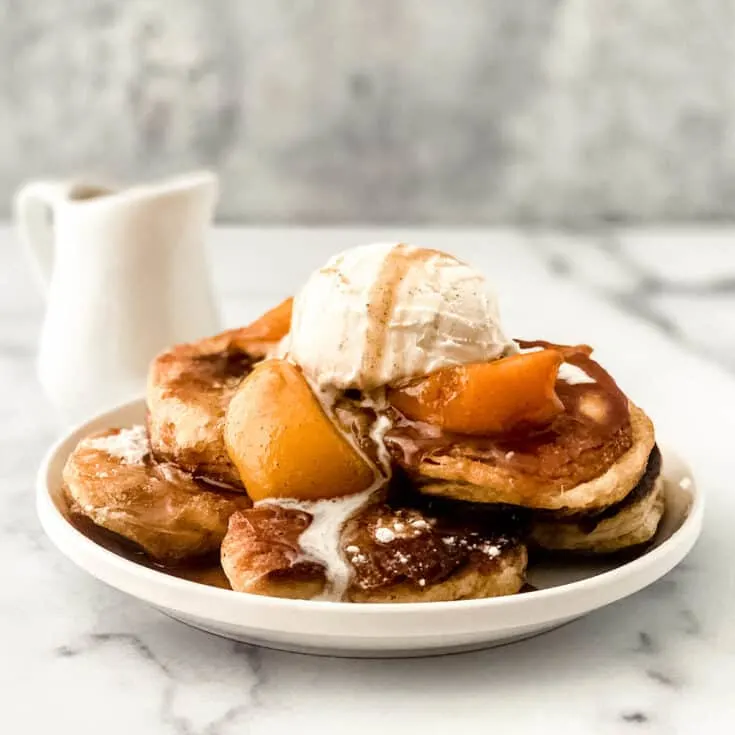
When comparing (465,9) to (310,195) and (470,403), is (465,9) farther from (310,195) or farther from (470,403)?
(470,403)

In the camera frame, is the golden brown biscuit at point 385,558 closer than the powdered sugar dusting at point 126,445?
Yes

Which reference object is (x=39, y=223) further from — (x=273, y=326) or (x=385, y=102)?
(x=385, y=102)

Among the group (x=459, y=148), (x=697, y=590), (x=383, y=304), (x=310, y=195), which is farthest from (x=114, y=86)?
(x=697, y=590)

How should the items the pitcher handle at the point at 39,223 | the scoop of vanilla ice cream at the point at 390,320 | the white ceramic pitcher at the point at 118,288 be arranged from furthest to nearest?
the pitcher handle at the point at 39,223 → the white ceramic pitcher at the point at 118,288 → the scoop of vanilla ice cream at the point at 390,320

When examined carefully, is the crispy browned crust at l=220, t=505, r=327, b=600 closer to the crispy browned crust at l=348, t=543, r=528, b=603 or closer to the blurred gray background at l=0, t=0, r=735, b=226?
the crispy browned crust at l=348, t=543, r=528, b=603

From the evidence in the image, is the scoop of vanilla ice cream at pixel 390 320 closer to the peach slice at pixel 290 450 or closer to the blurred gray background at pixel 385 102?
the peach slice at pixel 290 450

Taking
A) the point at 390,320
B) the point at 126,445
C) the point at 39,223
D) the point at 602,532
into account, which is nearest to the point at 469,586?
the point at 602,532

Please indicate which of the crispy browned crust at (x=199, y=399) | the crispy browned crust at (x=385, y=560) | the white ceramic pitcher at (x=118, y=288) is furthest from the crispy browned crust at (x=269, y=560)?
the white ceramic pitcher at (x=118, y=288)
